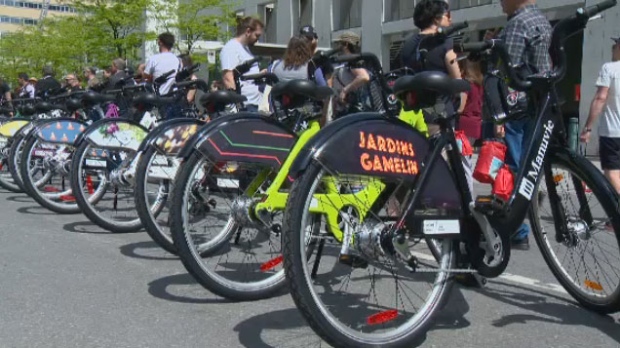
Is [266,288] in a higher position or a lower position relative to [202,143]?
lower

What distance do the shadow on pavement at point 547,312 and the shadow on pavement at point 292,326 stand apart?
0.76 ft

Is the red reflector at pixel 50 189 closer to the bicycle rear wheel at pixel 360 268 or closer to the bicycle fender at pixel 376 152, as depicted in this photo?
the bicycle rear wheel at pixel 360 268

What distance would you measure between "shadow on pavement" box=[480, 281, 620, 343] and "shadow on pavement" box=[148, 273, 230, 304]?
61.1 inches

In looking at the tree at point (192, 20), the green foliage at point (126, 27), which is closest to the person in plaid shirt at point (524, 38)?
the green foliage at point (126, 27)

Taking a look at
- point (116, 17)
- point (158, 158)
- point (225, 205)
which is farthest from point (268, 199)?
point (116, 17)

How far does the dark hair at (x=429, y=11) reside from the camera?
535 cm

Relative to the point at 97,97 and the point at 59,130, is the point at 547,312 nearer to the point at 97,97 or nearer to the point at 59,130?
the point at 59,130

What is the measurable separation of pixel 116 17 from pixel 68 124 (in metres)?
18.7

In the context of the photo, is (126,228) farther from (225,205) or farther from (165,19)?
(165,19)

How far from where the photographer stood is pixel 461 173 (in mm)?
3436

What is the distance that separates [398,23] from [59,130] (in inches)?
652

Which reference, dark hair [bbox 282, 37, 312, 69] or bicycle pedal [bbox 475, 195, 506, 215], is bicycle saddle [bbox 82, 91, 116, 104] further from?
bicycle pedal [bbox 475, 195, 506, 215]

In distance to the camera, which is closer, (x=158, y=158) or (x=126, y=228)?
(x=158, y=158)

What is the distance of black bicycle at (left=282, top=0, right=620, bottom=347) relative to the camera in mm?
3029
